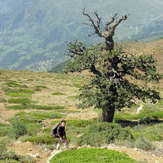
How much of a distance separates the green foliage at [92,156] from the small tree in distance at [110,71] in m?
6.28

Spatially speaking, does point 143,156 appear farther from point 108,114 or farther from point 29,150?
point 108,114

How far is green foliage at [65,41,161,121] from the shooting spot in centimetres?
1407

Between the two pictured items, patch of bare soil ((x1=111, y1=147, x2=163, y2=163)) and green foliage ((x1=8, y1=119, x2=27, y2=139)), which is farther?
green foliage ((x1=8, y1=119, x2=27, y2=139))

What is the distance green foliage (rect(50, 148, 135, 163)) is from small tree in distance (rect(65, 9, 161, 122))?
6.28 m

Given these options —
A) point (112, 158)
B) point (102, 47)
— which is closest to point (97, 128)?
point (112, 158)

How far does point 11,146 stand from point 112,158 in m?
6.60

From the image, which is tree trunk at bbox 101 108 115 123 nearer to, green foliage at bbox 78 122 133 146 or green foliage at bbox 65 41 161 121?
green foliage at bbox 65 41 161 121

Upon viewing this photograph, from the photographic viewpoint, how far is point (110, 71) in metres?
15.0

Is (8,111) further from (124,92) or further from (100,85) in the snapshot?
(124,92)

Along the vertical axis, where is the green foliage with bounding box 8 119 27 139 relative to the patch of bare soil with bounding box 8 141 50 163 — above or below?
above

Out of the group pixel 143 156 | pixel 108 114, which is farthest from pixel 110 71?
pixel 143 156

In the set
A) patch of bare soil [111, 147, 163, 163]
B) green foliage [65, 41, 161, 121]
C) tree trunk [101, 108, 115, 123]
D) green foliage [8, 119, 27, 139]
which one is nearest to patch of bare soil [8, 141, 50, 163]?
green foliage [8, 119, 27, 139]

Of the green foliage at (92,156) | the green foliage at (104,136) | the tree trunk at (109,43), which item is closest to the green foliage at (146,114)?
the tree trunk at (109,43)

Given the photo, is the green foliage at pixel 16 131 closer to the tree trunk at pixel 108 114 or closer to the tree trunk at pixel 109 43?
the tree trunk at pixel 108 114
